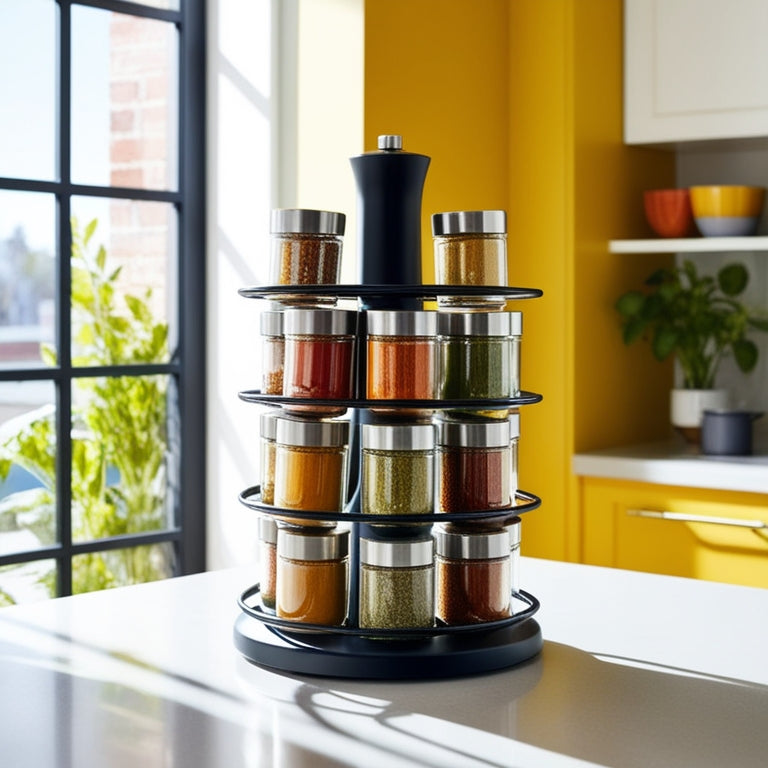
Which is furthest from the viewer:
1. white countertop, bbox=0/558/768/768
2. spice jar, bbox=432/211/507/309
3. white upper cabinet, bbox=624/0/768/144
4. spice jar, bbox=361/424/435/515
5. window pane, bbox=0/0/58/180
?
white upper cabinet, bbox=624/0/768/144

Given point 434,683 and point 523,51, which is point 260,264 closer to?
point 523,51

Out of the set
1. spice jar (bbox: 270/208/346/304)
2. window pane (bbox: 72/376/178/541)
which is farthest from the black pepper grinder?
window pane (bbox: 72/376/178/541)

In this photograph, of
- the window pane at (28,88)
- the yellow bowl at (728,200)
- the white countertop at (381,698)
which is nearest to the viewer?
the white countertop at (381,698)

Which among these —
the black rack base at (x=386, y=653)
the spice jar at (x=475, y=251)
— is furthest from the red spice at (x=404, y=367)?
the black rack base at (x=386, y=653)

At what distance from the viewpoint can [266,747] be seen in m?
0.94

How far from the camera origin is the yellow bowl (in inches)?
120

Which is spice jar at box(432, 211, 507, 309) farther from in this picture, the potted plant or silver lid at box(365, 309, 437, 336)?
the potted plant

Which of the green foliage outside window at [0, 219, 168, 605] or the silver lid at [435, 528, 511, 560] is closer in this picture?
the silver lid at [435, 528, 511, 560]

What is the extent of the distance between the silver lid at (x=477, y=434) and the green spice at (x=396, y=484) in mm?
44

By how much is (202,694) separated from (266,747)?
0.15 meters

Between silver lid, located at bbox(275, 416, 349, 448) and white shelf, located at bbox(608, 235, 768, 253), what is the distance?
207 centimetres

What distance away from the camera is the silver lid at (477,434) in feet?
3.73

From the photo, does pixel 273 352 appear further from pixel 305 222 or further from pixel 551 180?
pixel 551 180

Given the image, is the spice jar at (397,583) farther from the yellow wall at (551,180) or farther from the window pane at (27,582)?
the yellow wall at (551,180)
